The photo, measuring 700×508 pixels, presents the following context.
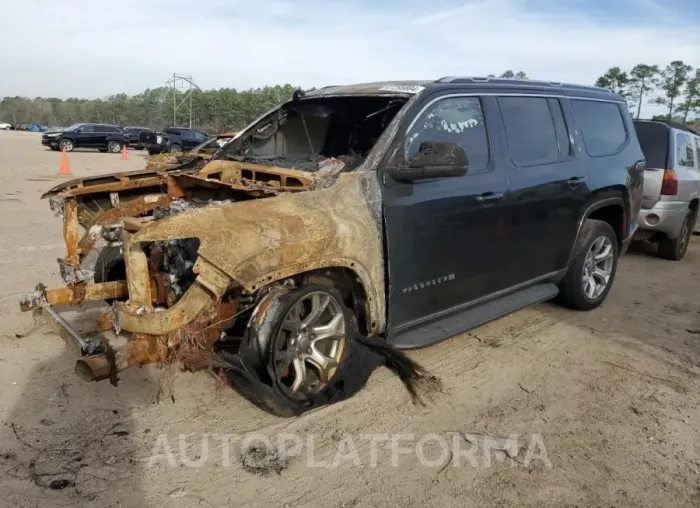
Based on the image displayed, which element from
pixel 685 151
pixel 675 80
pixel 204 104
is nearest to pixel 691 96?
pixel 675 80

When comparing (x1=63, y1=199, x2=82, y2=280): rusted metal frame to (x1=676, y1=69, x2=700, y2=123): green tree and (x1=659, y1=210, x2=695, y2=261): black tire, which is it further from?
(x1=676, y1=69, x2=700, y2=123): green tree

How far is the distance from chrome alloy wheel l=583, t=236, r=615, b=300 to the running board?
0.73 metres

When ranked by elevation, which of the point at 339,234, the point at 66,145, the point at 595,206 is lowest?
the point at 595,206

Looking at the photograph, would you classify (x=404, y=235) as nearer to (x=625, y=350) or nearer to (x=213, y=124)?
(x=625, y=350)

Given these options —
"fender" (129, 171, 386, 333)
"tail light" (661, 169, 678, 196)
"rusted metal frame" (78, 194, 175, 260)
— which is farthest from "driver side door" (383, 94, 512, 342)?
"tail light" (661, 169, 678, 196)

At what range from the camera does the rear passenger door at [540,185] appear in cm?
447

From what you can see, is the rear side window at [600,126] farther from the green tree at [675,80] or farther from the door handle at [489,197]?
the green tree at [675,80]

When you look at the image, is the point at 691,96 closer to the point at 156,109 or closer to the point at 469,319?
the point at 469,319

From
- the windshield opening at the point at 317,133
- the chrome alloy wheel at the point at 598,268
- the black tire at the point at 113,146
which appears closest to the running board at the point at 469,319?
the chrome alloy wheel at the point at 598,268

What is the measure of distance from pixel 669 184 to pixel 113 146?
30.7m

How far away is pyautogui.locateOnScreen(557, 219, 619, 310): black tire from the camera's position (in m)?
5.34

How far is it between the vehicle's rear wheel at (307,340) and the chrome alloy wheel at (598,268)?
9.74 feet

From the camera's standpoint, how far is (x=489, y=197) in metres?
4.20

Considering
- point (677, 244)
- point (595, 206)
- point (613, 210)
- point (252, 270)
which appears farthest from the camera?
point (677, 244)
